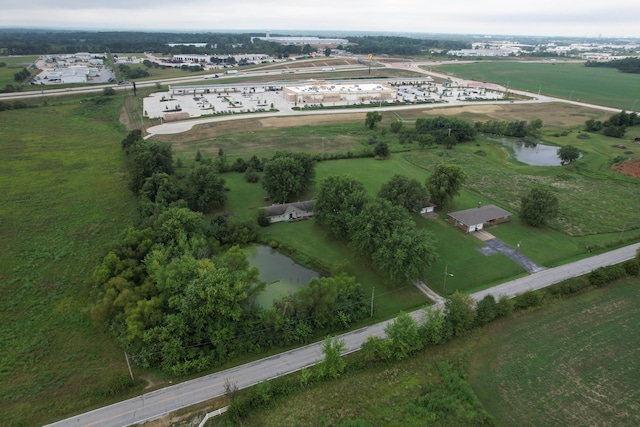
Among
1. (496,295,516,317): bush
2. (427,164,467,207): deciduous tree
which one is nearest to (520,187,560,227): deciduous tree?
(427,164,467,207): deciduous tree

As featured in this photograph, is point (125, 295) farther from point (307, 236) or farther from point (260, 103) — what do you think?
point (260, 103)

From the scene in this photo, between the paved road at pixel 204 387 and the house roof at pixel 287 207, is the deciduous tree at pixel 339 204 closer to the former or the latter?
the house roof at pixel 287 207

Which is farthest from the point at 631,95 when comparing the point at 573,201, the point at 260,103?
the point at 260,103

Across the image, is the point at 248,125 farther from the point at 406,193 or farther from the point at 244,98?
the point at 406,193

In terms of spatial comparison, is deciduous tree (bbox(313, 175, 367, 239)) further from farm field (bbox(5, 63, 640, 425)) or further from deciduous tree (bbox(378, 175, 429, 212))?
deciduous tree (bbox(378, 175, 429, 212))

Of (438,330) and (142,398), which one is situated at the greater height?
(438,330)

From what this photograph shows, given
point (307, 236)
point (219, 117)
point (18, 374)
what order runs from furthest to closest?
point (219, 117) < point (307, 236) < point (18, 374)
